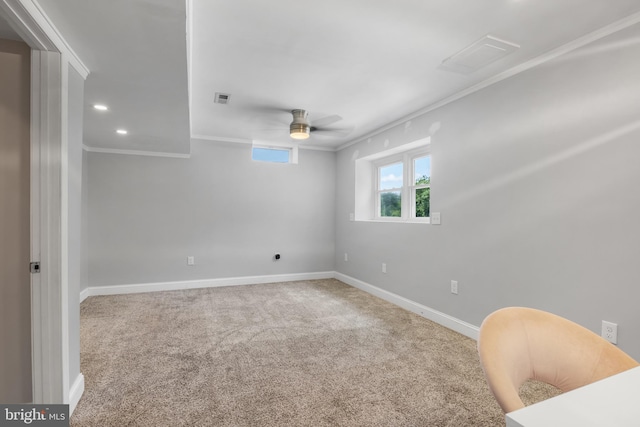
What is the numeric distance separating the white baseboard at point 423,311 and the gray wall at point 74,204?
2.64m

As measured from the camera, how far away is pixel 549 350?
41.1 inches

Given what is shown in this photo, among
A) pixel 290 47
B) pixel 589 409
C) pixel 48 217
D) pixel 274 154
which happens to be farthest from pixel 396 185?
pixel 589 409

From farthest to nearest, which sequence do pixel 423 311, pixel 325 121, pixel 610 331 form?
pixel 325 121
pixel 423 311
pixel 610 331

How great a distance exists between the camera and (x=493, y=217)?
108 inches

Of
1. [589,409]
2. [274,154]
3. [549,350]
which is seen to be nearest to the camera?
[589,409]

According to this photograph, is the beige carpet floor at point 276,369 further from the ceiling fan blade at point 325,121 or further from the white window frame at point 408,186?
the ceiling fan blade at point 325,121

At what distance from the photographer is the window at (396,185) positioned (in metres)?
3.95

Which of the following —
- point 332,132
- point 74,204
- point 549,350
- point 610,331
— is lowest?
point 610,331

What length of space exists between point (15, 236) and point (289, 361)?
1.89m

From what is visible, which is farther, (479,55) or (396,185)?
(396,185)

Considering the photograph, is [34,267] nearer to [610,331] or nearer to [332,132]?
[610,331]

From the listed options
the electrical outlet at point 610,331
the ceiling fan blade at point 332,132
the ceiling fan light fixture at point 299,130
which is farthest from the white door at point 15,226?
the electrical outlet at point 610,331

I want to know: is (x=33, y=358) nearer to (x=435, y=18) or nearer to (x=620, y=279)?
(x=435, y=18)

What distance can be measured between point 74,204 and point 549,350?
98.4 inches
